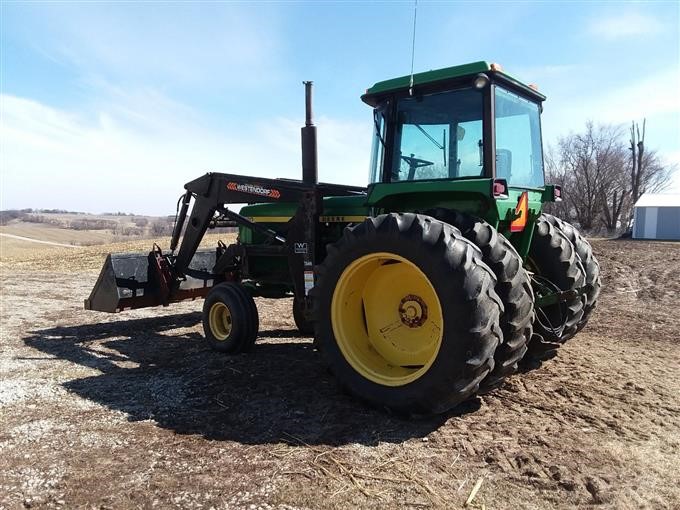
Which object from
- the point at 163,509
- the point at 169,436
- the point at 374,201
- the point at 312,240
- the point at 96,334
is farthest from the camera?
the point at 96,334

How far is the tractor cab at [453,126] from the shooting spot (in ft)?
14.5

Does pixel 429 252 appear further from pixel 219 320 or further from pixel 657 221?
pixel 657 221

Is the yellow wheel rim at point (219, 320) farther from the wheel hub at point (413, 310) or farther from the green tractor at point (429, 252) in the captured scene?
the wheel hub at point (413, 310)

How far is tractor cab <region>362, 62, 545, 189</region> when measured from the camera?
174 inches

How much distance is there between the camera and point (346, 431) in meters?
3.79

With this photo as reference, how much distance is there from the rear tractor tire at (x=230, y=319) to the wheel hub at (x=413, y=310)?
212 cm

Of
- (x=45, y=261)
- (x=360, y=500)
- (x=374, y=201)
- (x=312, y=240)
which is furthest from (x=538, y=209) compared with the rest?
(x=45, y=261)

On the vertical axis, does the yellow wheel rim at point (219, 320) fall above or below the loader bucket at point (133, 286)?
below

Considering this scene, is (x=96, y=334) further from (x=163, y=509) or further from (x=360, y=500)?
(x=360, y=500)

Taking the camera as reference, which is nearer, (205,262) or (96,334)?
(96,334)

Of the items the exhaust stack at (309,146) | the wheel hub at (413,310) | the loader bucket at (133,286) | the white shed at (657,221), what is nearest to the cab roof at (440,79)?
the exhaust stack at (309,146)

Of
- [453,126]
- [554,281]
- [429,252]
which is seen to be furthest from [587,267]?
[429,252]

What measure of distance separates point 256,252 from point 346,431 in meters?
3.13

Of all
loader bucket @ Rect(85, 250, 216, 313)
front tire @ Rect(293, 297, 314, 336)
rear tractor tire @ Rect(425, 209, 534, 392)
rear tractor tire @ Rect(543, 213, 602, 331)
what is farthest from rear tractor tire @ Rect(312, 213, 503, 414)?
loader bucket @ Rect(85, 250, 216, 313)
